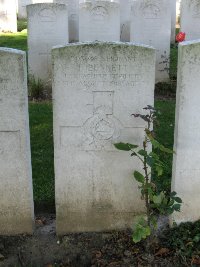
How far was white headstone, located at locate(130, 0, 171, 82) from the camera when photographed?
9.16 metres

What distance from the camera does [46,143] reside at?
625 cm

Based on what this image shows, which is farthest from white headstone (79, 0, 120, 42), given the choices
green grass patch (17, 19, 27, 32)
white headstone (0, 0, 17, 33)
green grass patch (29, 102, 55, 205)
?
green grass patch (17, 19, 27, 32)

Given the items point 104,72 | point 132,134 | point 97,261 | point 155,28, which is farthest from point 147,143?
point 155,28

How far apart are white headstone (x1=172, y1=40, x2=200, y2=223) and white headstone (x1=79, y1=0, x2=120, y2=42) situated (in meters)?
5.60

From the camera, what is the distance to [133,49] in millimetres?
3758

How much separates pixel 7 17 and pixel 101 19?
7.08 metres

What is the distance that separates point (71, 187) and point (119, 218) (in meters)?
0.55

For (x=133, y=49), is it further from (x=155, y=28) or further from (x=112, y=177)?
(x=155, y=28)

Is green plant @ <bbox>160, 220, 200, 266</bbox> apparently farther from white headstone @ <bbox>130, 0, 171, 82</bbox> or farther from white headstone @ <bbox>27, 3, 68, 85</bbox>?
white headstone @ <bbox>27, 3, 68, 85</bbox>

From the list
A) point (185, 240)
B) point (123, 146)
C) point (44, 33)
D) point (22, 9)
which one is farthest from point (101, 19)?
point (22, 9)

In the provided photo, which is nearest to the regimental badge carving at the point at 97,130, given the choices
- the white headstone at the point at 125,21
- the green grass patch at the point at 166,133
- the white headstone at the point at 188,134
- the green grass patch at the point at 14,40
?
the white headstone at the point at 188,134

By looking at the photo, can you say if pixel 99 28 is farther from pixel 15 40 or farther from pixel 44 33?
pixel 15 40

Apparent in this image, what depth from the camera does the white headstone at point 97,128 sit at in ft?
Answer: 12.4

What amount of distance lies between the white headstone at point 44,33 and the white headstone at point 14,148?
17.3 ft
